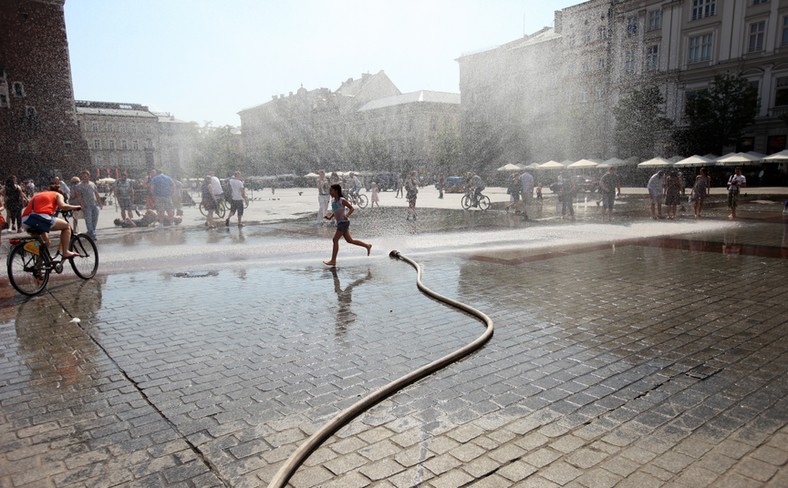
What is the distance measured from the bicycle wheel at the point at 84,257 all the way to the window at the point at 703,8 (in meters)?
49.1

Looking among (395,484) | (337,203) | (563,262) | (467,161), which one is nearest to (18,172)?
(467,161)

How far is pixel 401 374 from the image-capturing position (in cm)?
415

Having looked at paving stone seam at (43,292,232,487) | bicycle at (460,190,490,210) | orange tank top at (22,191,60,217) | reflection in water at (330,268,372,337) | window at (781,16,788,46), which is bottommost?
reflection in water at (330,268,372,337)

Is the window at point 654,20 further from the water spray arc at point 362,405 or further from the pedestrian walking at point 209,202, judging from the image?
the water spray arc at point 362,405

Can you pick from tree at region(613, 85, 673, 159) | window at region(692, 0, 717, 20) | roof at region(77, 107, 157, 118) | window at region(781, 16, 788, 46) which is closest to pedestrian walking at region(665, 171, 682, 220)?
tree at region(613, 85, 673, 159)

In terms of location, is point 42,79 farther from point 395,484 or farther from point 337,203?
point 395,484

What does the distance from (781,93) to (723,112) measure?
516cm

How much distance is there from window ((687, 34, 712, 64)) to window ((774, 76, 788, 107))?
6007 mm

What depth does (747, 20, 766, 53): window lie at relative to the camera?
129ft

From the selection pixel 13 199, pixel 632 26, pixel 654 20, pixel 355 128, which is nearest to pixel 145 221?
pixel 13 199

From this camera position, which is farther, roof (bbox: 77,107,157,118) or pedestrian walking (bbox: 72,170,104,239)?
roof (bbox: 77,107,157,118)

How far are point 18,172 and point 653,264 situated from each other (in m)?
59.1

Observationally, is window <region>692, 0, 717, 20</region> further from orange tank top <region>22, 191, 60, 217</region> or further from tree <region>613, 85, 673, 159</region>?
orange tank top <region>22, 191, 60, 217</region>

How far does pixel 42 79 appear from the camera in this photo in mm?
52656
